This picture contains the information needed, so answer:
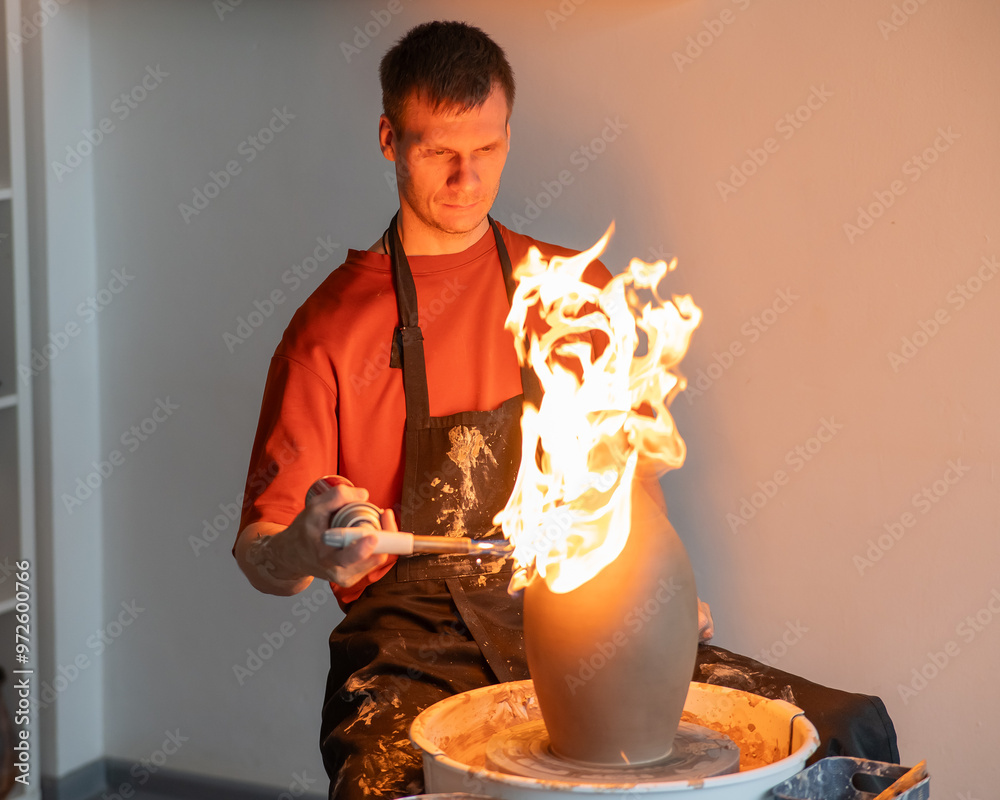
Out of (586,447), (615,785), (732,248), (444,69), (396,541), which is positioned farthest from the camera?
(732,248)

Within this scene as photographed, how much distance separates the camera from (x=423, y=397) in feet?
5.59

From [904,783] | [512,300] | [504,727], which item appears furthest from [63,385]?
[904,783]

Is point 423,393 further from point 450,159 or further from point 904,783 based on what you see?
point 904,783

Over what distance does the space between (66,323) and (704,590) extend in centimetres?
169

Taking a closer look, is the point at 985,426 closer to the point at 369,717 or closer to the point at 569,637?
the point at 569,637

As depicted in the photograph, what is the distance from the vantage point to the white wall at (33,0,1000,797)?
190 cm

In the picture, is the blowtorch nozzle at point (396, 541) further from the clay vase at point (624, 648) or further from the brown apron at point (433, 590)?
the brown apron at point (433, 590)

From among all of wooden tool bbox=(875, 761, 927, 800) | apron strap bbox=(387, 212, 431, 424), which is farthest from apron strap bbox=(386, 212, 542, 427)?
wooden tool bbox=(875, 761, 927, 800)

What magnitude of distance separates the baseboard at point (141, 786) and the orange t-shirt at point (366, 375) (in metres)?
1.11

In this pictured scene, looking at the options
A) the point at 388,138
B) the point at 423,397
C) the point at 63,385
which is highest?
the point at 388,138

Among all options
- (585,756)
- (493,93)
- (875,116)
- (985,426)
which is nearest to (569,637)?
(585,756)

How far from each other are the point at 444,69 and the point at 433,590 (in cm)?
86

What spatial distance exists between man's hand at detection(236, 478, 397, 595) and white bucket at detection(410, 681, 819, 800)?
0.73 feet

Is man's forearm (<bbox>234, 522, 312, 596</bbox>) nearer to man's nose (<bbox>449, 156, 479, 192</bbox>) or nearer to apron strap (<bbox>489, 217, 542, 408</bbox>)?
apron strap (<bbox>489, 217, 542, 408</bbox>)
